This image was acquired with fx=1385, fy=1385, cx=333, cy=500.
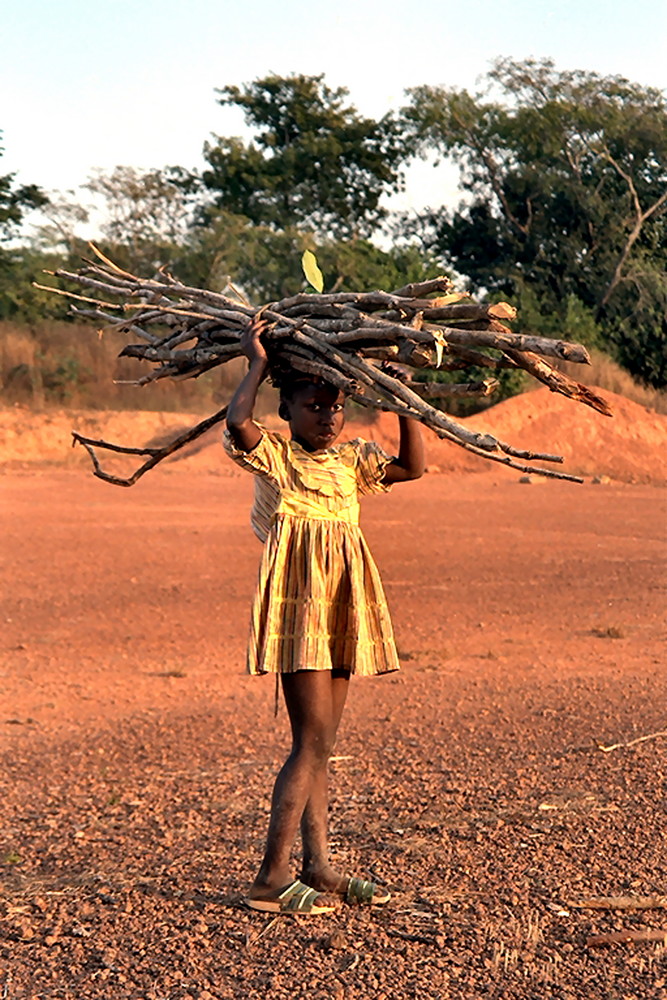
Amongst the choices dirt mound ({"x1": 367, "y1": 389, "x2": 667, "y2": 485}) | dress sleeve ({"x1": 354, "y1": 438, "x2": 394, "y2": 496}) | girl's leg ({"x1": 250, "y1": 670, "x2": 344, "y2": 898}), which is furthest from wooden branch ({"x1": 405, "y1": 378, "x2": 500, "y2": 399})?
dirt mound ({"x1": 367, "y1": 389, "x2": 667, "y2": 485})

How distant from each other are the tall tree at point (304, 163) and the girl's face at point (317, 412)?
26662 millimetres

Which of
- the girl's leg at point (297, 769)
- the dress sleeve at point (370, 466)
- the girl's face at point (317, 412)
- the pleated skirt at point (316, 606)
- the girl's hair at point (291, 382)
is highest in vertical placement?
the girl's hair at point (291, 382)

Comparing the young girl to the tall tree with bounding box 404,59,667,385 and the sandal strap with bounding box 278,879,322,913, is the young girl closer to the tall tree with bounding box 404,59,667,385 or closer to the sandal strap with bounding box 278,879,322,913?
the sandal strap with bounding box 278,879,322,913

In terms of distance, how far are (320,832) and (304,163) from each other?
2782cm

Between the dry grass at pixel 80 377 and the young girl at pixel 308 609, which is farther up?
the young girl at pixel 308 609

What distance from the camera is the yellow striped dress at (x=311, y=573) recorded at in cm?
343

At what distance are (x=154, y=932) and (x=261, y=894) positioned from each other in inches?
11.0

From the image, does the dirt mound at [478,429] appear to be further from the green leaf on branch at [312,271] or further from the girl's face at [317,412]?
the girl's face at [317,412]

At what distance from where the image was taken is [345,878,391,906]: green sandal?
3.49 m

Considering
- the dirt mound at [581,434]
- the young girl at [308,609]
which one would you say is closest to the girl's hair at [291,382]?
the young girl at [308,609]

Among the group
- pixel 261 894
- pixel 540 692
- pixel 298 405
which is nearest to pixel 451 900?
pixel 261 894

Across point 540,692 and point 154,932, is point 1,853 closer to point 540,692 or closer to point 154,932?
point 154,932

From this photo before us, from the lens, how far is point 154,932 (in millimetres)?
3346

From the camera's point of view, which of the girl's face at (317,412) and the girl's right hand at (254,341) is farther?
the girl's face at (317,412)
